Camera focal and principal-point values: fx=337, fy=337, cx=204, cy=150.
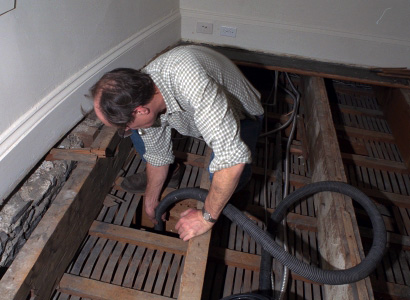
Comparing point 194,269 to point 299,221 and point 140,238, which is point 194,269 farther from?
point 299,221

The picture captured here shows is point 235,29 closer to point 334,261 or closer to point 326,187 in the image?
point 326,187

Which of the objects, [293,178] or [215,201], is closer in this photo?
[215,201]

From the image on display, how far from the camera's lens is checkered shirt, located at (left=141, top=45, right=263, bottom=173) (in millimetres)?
1110

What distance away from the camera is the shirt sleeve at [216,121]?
3.62 ft

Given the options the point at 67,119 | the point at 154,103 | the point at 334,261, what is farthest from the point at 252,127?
A: the point at 67,119

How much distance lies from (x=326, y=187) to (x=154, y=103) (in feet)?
2.67

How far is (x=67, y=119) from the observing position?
5.20ft

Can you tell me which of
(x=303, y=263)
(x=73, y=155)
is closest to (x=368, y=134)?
(x=303, y=263)

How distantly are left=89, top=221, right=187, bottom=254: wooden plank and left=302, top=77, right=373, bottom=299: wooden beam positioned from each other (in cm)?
62

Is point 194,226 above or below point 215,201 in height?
below

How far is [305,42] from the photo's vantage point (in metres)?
2.75

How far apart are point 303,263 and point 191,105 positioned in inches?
27.4

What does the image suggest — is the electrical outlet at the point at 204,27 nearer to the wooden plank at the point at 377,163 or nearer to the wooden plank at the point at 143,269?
the wooden plank at the point at 377,163

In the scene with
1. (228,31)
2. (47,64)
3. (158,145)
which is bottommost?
(228,31)
